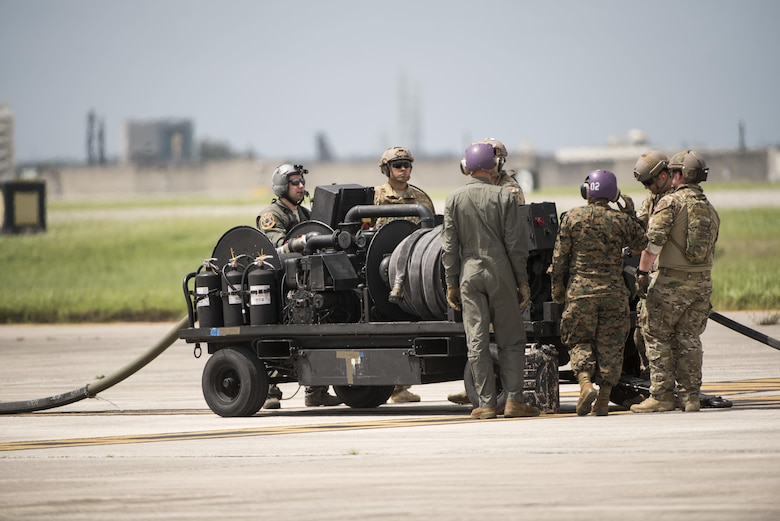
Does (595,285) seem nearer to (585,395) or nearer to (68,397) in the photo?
(585,395)

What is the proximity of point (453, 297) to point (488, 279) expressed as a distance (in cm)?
33

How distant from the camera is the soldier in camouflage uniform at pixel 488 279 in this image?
12039mm

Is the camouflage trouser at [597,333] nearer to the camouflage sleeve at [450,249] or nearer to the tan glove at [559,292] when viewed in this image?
the tan glove at [559,292]

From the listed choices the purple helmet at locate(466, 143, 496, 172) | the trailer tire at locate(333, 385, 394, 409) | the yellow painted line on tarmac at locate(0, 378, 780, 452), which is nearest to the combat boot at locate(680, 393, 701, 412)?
the yellow painted line on tarmac at locate(0, 378, 780, 452)

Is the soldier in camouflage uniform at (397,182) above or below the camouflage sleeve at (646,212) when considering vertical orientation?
above

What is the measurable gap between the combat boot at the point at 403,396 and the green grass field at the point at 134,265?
13.1 meters

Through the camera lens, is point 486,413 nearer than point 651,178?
Yes

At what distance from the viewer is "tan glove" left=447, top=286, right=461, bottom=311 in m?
12.1

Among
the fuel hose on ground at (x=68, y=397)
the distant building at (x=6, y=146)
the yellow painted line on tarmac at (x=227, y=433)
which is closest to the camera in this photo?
the yellow painted line on tarmac at (x=227, y=433)

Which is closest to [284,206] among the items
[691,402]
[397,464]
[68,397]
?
[68,397]

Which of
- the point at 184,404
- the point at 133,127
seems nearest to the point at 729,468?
the point at 184,404

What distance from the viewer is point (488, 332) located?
39.9 ft

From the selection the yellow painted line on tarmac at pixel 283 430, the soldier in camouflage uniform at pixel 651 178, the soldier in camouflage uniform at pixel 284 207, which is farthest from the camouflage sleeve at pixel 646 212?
the soldier in camouflage uniform at pixel 284 207

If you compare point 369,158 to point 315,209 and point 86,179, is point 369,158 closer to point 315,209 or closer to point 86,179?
point 86,179
